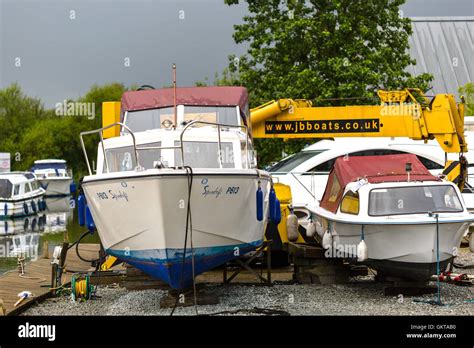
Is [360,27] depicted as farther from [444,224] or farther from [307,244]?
[444,224]

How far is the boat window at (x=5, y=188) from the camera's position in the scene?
37.1 meters

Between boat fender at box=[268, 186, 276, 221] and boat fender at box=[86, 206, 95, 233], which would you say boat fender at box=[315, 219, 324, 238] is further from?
boat fender at box=[86, 206, 95, 233]

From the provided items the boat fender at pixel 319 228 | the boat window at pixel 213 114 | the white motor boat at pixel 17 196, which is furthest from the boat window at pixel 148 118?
the white motor boat at pixel 17 196

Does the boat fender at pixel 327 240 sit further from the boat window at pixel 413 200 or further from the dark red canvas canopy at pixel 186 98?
the dark red canvas canopy at pixel 186 98

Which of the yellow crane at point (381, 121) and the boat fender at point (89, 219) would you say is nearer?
the boat fender at point (89, 219)

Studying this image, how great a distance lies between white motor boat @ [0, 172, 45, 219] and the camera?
36.4 metres

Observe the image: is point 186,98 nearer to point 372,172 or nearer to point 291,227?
point 291,227

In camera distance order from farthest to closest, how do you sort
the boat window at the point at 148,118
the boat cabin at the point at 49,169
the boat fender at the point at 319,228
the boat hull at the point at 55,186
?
the boat cabin at the point at 49,169 → the boat hull at the point at 55,186 → the boat fender at the point at 319,228 → the boat window at the point at 148,118

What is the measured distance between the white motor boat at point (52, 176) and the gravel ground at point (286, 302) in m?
43.2

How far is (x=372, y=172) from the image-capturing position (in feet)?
44.8

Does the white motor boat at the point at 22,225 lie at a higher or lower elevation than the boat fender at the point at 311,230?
lower

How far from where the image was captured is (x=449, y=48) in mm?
46125

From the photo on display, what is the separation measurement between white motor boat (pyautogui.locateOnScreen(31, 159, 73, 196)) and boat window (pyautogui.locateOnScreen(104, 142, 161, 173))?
4424 cm
